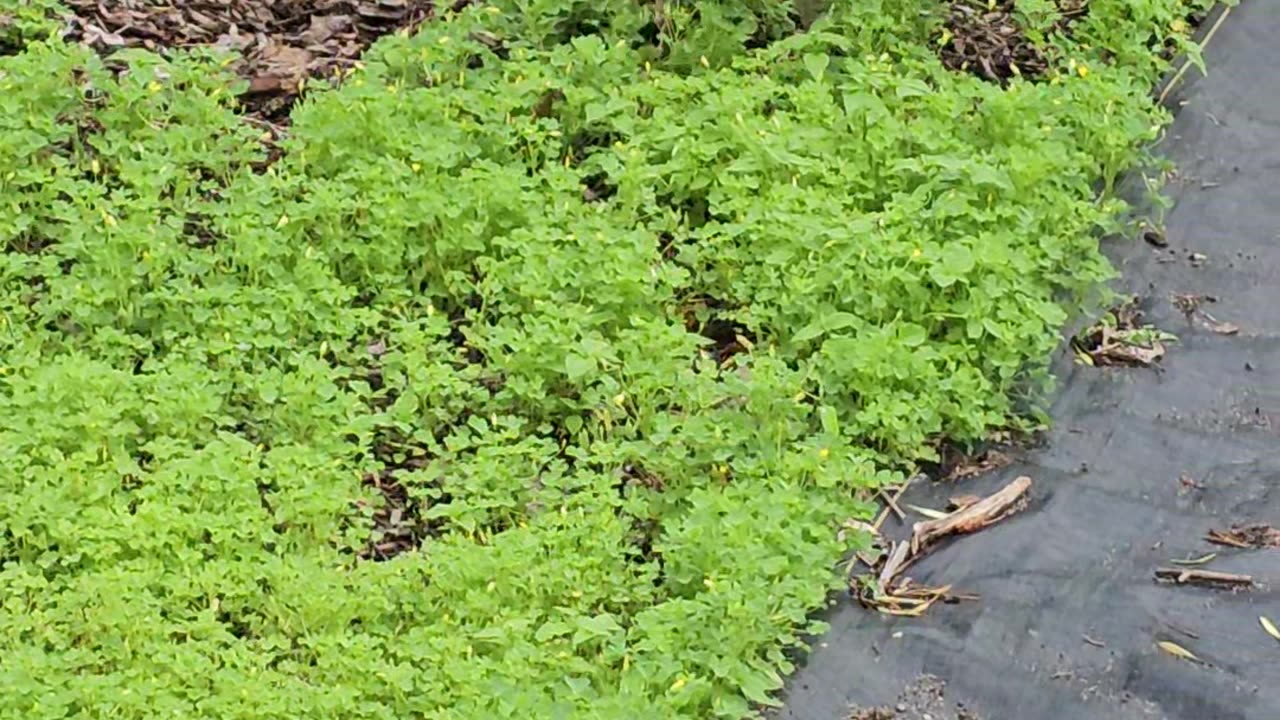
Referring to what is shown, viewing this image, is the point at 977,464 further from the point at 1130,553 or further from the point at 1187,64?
the point at 1187,64

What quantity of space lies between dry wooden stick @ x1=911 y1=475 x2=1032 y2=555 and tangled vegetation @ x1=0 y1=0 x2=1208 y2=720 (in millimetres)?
187

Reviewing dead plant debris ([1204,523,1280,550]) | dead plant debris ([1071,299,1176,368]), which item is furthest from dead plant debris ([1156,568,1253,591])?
dead plant debris ([1071,299,1176,368])

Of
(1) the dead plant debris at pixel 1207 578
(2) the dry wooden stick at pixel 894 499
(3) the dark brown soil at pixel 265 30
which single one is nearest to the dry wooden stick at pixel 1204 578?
(1) the dead plant debris at pixel 1207 578

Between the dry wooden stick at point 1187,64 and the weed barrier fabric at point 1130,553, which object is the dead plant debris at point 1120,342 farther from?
the dry wooden stick at point 1187,64

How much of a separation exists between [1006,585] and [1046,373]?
30.7 inches

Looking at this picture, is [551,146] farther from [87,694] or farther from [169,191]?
[87,694]

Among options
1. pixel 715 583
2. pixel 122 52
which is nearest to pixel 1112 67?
pixel 715 583

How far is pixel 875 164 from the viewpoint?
510cm

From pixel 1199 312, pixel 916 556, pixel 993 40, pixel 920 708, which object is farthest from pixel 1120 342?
pixel 993 40

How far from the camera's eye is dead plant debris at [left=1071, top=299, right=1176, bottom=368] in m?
4.63

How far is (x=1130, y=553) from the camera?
4008 mm

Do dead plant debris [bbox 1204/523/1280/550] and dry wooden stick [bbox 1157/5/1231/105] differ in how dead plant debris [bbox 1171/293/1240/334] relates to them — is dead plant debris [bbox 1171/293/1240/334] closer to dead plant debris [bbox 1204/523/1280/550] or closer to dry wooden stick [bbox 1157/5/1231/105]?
dead plant debris [bbox 1204/523/1280/550]

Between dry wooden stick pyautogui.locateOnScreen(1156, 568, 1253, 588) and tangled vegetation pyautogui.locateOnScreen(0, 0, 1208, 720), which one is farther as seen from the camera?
dry wooden stick pyautogui.locateOnScreen(1156, 568, 1253, 588)

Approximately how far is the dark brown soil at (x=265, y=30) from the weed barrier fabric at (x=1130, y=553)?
2532 mm
